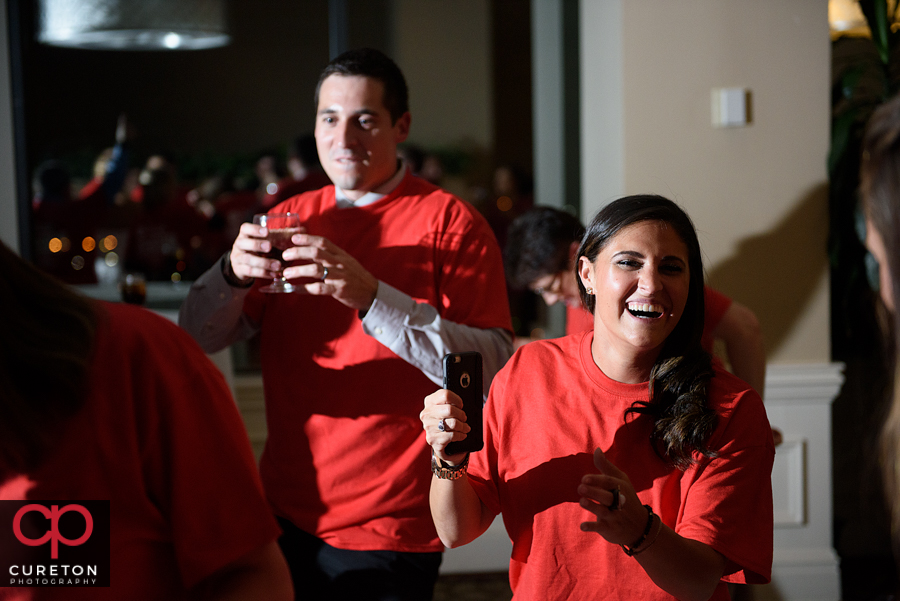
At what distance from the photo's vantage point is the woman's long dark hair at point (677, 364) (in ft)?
3.79

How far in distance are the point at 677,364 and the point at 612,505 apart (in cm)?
31

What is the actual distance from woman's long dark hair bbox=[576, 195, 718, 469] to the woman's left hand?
0.16 m

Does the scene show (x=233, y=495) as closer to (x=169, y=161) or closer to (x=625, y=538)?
(x=625, y=538)

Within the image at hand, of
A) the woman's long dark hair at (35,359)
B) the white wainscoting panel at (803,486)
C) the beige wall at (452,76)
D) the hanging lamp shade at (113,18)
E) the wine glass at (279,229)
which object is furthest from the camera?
the beige wall at (452,76)

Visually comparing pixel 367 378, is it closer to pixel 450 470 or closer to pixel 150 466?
pixel 450 470

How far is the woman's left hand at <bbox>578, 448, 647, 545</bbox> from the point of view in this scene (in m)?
1.02

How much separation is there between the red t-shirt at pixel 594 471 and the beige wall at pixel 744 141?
1.71 m

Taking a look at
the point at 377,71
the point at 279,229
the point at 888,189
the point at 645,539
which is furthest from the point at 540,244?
the point at 888,189

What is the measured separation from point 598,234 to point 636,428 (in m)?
0.33

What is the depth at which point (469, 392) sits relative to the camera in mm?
1153

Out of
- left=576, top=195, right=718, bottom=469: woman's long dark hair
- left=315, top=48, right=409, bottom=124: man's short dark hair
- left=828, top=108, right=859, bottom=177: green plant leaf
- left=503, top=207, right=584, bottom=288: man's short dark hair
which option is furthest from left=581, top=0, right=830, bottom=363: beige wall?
left=576, top=195, right=718, bottom=469: woman's long dark hair

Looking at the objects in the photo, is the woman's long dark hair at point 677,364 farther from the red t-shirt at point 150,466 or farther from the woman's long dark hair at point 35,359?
the woman's long dark hair at point 35,359

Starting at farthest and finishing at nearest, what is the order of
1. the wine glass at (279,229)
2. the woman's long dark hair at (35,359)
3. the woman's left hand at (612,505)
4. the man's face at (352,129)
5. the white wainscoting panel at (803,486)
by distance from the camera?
1. the white wainscoting panel at (803,486)
2. the man's face at (352,129)
3. the wine glass at (279,229)
4. the woman's left hand at (612,505)
5. the woman's long dark hair at (35,359)

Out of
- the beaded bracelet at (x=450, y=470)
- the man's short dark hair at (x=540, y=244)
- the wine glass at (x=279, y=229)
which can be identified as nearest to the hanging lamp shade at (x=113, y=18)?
the man's short dark hair at (x=540, y=244)
